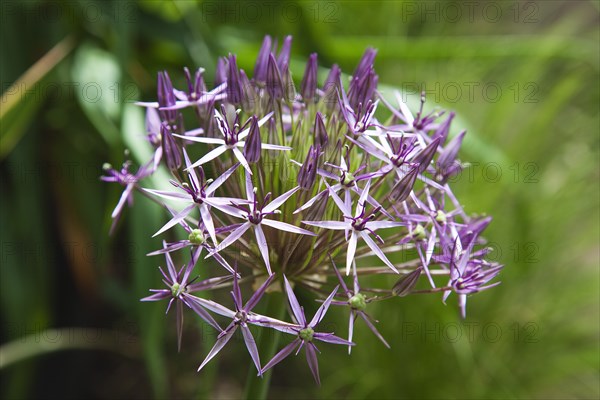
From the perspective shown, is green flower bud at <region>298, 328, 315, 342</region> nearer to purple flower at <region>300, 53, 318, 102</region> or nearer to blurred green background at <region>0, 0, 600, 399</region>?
purple flower at <region>300, 53, 318, 102</region>

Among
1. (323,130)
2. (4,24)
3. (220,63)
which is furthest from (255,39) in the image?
(323,130)

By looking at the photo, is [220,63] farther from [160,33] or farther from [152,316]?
[160,33]

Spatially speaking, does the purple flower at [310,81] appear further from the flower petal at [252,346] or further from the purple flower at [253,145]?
the flower petal at [252,346]

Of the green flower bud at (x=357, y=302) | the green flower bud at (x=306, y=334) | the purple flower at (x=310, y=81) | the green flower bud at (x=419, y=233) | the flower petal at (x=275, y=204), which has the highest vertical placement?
the purple flower at (x=310, y=81)

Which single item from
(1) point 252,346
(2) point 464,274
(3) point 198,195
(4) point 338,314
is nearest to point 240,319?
(1) point 252,346

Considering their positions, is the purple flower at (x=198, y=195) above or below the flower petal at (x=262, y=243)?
above

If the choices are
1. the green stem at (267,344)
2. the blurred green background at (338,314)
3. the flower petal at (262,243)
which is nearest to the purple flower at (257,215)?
the flower petal at (262,243)
